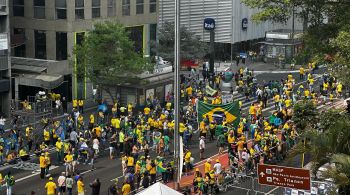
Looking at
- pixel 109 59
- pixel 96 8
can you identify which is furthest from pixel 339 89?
pixel 96 8

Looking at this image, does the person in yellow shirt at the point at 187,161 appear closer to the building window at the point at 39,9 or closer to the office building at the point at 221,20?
the building window at the point at 39,9

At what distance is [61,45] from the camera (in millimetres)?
55594

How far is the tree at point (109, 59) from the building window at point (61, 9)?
6.98 metres

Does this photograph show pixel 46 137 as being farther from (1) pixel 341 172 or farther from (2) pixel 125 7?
(2) pixel 125 7

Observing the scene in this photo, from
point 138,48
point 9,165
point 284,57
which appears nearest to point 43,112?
point 9,165

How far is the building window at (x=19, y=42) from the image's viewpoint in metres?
55.0

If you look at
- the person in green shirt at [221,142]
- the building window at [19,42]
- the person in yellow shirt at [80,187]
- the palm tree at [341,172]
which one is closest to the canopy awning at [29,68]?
the building window at [19,42]

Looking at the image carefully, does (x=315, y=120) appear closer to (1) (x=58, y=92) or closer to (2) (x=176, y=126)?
(2) (x=176, y=126)

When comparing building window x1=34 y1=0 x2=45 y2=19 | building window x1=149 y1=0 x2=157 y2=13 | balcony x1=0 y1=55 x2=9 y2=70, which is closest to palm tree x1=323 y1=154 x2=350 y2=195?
balcony x1=0 y1=55 x2=9 y2=70

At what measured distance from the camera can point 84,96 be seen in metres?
55.8

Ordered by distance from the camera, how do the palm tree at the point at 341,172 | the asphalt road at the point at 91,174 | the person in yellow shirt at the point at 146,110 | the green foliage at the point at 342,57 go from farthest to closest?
the person in yellow shirt at the point at 146,110 < the asphalt road at the point at 91,174 < the green foliage at the point at 342,57 < the palm tree at the point at 341,172

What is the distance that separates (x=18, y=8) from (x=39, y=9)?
83.6 inches

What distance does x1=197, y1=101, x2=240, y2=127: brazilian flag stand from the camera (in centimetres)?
3862

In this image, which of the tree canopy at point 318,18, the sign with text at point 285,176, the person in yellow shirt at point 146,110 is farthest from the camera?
the person in yellow shirt at point 146,110
